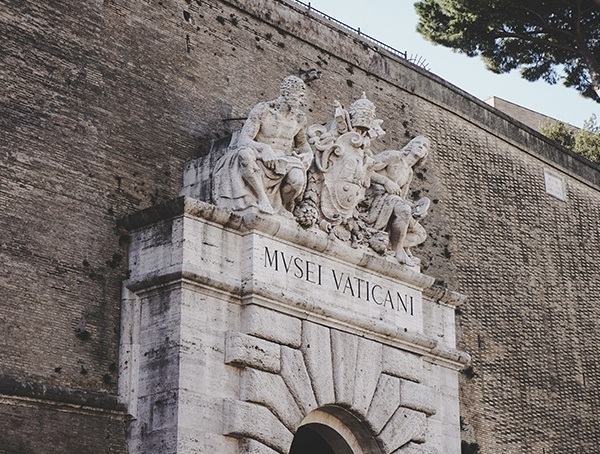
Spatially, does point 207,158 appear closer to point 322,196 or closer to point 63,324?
point 322,196

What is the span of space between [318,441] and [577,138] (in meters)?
14.7

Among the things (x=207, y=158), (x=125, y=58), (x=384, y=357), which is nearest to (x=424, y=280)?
(x=384, y=357)

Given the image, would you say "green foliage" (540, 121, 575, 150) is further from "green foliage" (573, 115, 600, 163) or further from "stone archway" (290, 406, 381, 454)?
"stone archway" (290, 406, 381, 454)

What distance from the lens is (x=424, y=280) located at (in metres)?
14.4

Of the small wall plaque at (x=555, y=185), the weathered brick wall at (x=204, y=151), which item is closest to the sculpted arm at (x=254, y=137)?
the weathered brick wall at (x=204, y=151)

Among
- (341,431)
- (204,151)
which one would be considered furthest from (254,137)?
(341,431)

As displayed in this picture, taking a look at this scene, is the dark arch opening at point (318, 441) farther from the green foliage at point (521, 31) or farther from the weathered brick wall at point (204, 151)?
the green foliage at point (521, 31)

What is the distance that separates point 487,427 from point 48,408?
21.7 feet

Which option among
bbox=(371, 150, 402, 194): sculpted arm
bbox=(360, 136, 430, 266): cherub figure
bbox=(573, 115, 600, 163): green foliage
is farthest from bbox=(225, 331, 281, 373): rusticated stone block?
bbox=(573, 115, 600, 163): green foliage

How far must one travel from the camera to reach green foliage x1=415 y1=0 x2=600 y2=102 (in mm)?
19828

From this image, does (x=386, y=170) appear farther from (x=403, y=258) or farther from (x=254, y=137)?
(x=254, y=137)

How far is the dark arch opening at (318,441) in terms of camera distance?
44.3 ft

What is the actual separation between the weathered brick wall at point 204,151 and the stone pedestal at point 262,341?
379mm

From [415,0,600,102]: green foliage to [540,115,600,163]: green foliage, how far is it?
19.8ft
